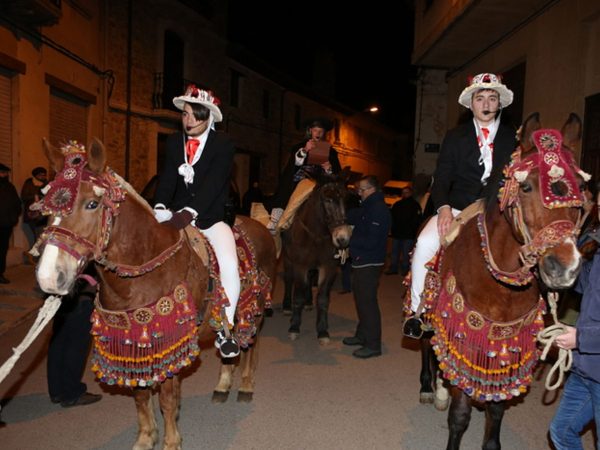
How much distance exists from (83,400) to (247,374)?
1.65 meters

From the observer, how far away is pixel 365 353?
645 cm

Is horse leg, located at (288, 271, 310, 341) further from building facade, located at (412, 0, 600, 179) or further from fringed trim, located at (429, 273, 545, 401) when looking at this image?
building facade, located at (412, 0, 600, 179)

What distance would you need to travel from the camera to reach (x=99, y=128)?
14.9 metres

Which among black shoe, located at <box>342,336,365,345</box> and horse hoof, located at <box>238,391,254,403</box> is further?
black shoe, located at <box>342,336,365,345</box>

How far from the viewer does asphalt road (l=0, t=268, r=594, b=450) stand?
4.19 meters

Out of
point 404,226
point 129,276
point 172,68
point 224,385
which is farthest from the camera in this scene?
point 172,68

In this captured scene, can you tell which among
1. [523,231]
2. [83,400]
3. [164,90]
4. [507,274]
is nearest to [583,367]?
[507,274]

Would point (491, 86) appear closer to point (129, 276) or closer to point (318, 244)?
point (129, 276)

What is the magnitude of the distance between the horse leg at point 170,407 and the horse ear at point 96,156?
1.69 meters

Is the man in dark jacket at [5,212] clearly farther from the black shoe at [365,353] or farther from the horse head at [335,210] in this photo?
the black shoe at [365,353]

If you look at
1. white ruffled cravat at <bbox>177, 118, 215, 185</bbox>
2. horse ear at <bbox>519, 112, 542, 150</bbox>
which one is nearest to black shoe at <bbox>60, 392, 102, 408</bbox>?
white ruffled cravat at <bbox>177, 118, 215, 185</bbox>

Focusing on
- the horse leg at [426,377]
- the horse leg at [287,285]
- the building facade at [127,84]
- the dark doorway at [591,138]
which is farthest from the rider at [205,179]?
the dark doorway at [591,138]

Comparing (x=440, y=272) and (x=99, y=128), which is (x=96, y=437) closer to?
(x=440, y=272)

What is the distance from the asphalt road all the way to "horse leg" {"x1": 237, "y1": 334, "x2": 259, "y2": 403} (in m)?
0.10
